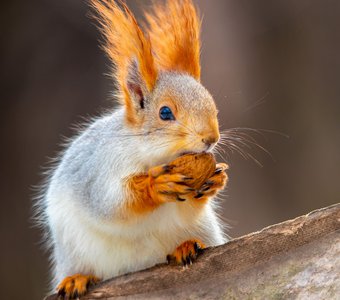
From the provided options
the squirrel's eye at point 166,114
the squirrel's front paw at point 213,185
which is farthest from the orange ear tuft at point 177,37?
the squirrel's front paw at point 213,185

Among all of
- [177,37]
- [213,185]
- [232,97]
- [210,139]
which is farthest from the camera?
[232,97]

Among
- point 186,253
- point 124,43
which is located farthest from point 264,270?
point 124,43

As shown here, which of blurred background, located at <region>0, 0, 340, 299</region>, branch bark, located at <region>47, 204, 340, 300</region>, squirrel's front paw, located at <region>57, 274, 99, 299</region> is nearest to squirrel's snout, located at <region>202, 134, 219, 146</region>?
branch bark, located at <region>47, 204, 340, 300</region>

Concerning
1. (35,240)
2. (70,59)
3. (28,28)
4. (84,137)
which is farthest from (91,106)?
(84,137)

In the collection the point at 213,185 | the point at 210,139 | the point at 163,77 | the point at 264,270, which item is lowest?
the point at 264,270

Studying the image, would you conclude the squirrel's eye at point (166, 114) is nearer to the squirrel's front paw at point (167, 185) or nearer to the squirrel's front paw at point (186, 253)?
the squirrel's front paw at point (167, 185)

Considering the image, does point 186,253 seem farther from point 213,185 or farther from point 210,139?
point 210,139

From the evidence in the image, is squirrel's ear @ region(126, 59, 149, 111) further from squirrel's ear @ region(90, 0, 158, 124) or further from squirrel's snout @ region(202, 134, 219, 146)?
squirrel's snout @ region(202, 134, 219, 146)
